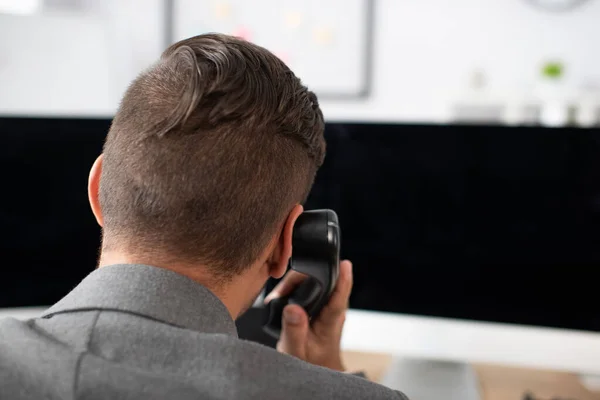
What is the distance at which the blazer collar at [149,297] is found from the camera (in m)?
0.49

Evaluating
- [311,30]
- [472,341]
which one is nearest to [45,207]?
[472,341]

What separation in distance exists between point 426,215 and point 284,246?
0.51 meters

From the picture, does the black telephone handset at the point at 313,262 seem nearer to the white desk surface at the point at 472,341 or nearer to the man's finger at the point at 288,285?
the man's finger at the point at 288,285

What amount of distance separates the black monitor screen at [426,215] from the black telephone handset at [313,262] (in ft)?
0.84

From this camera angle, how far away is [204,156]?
537 mm

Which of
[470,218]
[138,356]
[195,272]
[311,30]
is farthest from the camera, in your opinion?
[311,30]

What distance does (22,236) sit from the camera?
117cm

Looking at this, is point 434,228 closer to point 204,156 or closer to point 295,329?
point 295,329

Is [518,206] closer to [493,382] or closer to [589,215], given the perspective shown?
[589,215]

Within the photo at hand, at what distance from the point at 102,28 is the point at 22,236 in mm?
1511

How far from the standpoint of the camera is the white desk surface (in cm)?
105

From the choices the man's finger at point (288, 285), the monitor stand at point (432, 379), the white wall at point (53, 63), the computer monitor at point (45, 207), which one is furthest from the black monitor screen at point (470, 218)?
the white wall at point (53, 63)

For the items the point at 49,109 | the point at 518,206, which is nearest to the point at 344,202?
the point at 518,206

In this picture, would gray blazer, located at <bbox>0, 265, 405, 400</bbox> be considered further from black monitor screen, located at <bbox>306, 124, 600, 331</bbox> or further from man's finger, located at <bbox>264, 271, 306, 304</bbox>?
black monitor screen, located at <bbox>306, 124, 600, 331</bbox>
